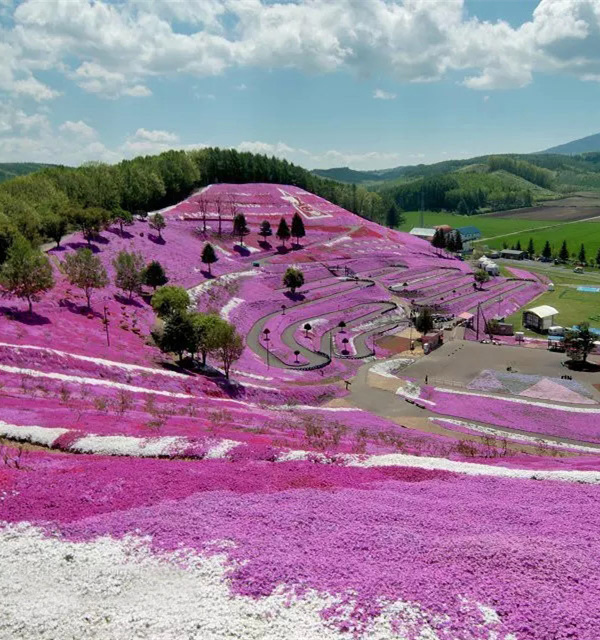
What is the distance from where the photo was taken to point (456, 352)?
83.9 meters

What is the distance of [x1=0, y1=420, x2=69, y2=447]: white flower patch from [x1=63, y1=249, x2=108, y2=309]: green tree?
45158 millimetres

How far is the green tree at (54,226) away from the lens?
98.4 meters

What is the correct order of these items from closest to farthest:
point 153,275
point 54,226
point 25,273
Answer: point 25,273 < point 153,275 < point 54,226

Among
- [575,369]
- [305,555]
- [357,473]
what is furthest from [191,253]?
[305,555]

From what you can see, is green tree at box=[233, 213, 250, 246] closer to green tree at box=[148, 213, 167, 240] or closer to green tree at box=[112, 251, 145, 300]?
green tree at box=[148, 213, 167, 240]

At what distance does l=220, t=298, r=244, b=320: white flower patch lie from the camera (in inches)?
3716

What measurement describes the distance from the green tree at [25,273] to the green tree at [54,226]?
1311 inches

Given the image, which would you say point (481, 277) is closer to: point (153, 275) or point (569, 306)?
point (569, 306)

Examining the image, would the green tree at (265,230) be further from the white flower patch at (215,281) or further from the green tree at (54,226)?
the green tree at (54,226)

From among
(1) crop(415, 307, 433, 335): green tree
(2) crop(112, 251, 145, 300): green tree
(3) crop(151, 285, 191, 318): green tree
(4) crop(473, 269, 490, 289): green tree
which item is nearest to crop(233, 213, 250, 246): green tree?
(2) crop(112, 251, 145, 300): green tree

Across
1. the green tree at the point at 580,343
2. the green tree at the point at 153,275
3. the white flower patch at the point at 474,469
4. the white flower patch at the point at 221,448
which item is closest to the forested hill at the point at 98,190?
the green tree at the point at 153,275

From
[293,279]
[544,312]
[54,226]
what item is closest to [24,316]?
[54,226]

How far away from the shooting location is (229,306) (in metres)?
99.6

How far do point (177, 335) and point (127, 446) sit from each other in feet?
99.9
